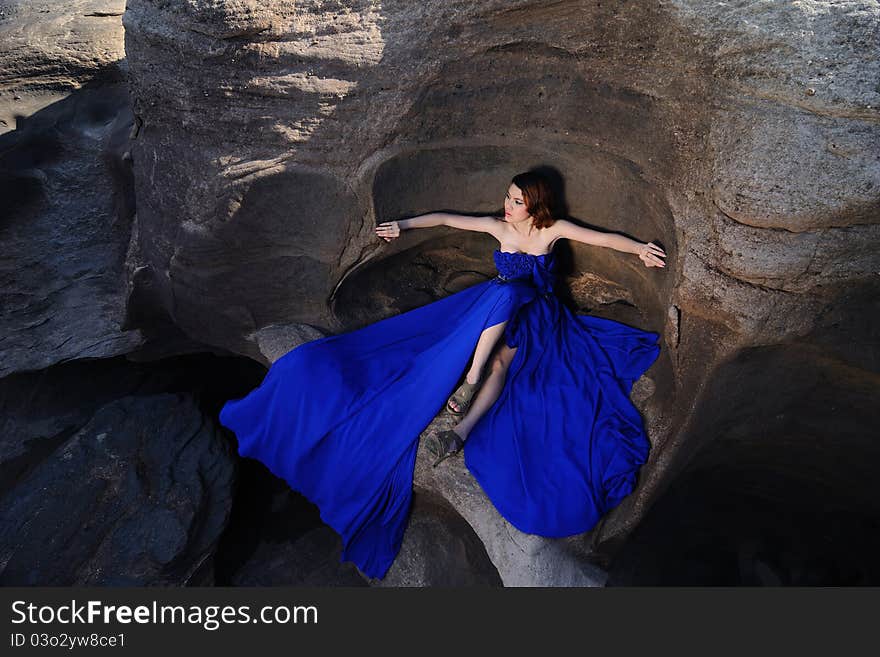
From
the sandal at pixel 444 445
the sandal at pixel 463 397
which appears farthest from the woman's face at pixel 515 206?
the sandal at pixel 444 445

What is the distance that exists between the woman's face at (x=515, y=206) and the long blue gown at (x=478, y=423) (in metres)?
0.16

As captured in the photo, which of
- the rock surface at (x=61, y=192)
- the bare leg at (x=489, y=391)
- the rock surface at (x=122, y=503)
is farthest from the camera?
the rock surface at (x=61, y=192)

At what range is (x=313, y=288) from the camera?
10.1 ft

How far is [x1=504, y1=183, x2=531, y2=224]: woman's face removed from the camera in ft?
9.18

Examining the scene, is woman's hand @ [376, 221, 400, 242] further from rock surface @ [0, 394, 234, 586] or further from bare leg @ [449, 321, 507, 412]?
rock surface @ [0, 394, 234, 586]

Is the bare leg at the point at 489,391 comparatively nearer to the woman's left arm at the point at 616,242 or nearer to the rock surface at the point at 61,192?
the woman's left arm at the point at 616,242

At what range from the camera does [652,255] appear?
8.79ft

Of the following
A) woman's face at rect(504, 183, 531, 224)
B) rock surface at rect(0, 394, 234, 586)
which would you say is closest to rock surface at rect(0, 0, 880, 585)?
woman's face at rect(504, 183, 531, 224)

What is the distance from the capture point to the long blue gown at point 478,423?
8.46 ft

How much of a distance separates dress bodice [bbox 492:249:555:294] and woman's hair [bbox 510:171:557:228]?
0.59 ft

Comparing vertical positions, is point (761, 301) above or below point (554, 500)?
above

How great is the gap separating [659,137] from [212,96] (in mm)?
1614

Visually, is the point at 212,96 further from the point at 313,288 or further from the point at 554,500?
the point at 554,500

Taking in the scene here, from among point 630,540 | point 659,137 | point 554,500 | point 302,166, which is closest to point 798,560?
point 630,540
